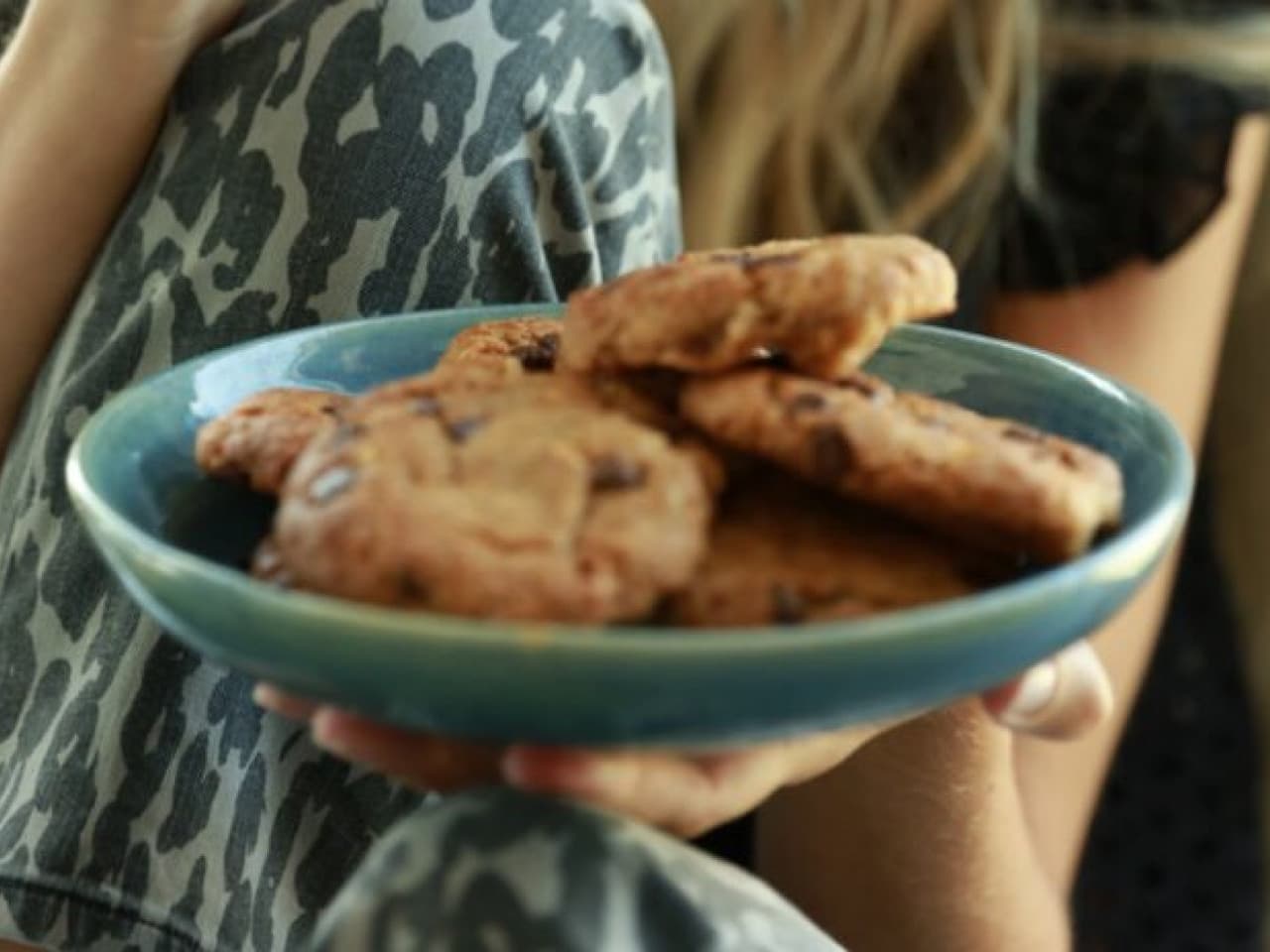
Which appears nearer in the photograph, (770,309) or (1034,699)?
(770,309)

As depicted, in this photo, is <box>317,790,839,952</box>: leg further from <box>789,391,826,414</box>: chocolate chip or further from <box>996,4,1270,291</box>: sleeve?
<box>996,4,1270,291</box>: sleeve

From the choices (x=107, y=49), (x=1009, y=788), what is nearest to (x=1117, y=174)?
(x=1009, y=788)

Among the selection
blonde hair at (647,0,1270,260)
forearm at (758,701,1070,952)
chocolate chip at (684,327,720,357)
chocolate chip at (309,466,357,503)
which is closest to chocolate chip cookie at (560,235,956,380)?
chocolate chip at (684,327,720,357)

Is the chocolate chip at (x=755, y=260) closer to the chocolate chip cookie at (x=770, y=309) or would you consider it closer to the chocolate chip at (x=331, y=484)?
the chocolate chip cookie at (x=770, y=309)

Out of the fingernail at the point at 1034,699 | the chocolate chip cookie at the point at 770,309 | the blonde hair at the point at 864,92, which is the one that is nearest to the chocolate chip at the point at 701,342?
the chocolate chip cookie at the point at 770,309

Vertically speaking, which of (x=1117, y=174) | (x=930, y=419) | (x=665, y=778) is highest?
(x=930, y=419)

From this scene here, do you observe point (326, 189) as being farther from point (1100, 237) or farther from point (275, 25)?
point (1100, 237)

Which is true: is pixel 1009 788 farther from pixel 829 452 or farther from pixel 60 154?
pixel 60 154
